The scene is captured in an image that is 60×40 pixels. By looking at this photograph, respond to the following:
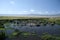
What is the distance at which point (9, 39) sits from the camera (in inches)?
344

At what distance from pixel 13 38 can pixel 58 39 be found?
3326 millimetres

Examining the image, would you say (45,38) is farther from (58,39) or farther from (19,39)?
(19,39)

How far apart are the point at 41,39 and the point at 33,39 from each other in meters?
0.60

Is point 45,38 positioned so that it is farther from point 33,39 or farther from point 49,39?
point 33,39

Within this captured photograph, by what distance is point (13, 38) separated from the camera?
9.12 metres

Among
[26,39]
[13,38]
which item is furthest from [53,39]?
[13,38]

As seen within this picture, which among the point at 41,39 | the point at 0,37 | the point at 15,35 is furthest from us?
the point at 15,35

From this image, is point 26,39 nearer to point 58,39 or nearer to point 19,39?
point 19,39

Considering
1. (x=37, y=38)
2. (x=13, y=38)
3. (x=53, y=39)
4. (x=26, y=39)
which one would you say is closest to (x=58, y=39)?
(x=53, y=39)

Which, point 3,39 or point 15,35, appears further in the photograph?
point 15,35

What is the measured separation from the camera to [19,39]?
8.98m

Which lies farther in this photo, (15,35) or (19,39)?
(15,35)

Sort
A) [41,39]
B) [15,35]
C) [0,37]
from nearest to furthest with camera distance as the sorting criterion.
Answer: [0,37] → [41,39] → [15,35]

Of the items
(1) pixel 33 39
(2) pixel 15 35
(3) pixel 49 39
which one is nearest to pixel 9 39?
(2) pixel 15 35
